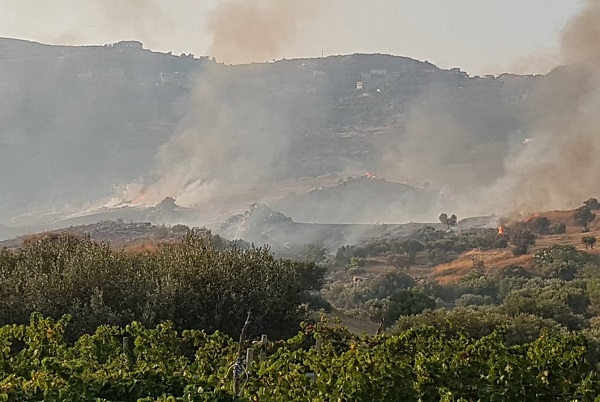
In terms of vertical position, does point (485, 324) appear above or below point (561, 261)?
above

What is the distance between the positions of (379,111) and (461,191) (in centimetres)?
2213

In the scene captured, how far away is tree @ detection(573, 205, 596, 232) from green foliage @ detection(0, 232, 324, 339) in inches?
1395

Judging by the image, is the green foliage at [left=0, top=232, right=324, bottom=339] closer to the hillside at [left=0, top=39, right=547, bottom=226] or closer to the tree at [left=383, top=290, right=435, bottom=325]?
the tree at [left=383, top=290, right=435, bottom=325]

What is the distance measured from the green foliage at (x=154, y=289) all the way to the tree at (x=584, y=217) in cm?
3543

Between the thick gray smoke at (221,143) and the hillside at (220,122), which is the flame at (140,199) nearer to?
the thick gray smoke at (221,143)

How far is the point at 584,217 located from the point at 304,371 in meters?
42.2

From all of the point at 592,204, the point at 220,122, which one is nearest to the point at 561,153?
the point at 592,204

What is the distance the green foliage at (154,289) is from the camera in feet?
35.4

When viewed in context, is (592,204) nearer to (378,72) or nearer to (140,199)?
(140,199)

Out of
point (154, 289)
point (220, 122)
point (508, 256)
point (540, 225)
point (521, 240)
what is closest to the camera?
point (154, 289)

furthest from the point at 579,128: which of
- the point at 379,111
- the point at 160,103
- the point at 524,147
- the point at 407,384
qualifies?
the point at 407,384

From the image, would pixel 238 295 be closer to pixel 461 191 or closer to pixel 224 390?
pixel 224 390

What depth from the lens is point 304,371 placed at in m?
5.81

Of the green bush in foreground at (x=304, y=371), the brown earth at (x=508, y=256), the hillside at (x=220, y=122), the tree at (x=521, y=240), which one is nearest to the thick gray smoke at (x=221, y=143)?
the hillside at (x=220, y=122)
